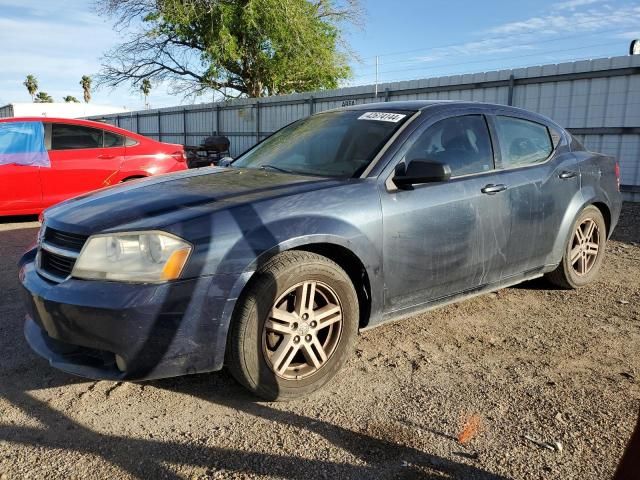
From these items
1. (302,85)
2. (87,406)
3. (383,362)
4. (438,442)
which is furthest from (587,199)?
(302,85)

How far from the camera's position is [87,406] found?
2.78m

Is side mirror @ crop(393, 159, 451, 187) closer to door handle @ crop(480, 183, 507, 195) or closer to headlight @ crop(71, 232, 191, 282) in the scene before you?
door handle @ crop(480, 183, 507, 195)

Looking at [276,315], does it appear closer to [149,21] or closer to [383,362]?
[383,362]

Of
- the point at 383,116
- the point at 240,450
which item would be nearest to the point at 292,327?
the point at 240,450

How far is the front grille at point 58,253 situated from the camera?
2.68 meters

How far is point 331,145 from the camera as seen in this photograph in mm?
3662

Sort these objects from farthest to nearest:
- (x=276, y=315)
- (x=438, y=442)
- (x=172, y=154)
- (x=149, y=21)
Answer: (x=149, y=21) < (x=172, y=154) < (x=276, y=315) < (x=438, y=442)

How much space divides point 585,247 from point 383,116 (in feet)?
7.88

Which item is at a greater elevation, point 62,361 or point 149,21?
point 149,21

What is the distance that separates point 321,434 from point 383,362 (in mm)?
903

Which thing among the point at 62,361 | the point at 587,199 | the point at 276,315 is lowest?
the point at 62,361

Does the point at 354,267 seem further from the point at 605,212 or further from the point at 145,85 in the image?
the point at 145,85

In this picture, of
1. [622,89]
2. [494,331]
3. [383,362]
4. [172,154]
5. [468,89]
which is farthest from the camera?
[468,89]

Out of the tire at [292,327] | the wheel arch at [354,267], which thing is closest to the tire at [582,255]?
the wheel arch at [354,267]
